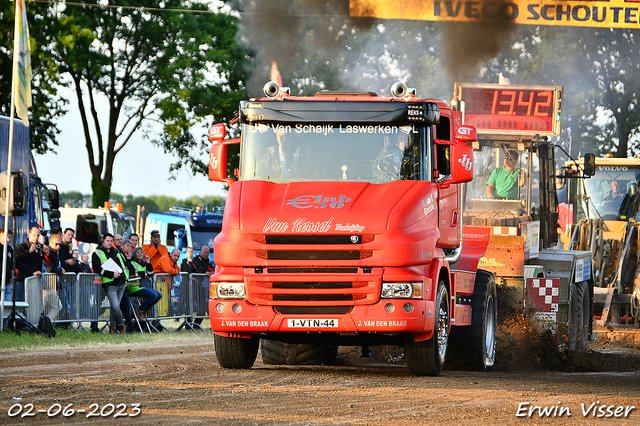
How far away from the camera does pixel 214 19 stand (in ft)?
103

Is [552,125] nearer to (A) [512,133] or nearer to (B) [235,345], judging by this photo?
(A) [512,133]

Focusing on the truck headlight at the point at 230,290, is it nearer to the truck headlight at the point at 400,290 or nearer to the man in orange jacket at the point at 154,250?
the truck headlight at the point at 400,290

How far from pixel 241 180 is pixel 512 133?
17.8ft

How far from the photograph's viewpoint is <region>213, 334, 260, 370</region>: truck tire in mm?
11219

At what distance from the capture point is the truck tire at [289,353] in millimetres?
12289

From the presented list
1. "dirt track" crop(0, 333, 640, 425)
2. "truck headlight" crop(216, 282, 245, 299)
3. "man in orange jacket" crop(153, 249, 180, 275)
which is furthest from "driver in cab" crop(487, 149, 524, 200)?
"man in orange jacket" crop(153, 249, 180, 275)

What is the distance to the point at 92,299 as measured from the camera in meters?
17.1

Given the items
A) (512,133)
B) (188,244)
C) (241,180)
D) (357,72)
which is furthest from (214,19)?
(241,180)

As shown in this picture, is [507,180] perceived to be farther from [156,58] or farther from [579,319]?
[156,58]

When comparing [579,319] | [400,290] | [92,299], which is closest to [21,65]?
[92,299]

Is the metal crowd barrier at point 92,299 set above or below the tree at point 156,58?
below

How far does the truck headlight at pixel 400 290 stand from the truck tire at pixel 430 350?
0.61 metres

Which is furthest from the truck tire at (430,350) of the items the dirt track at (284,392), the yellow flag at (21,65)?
the yellow flag at (21,65)

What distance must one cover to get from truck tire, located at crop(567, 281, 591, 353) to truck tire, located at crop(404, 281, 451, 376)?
15.0 feet
